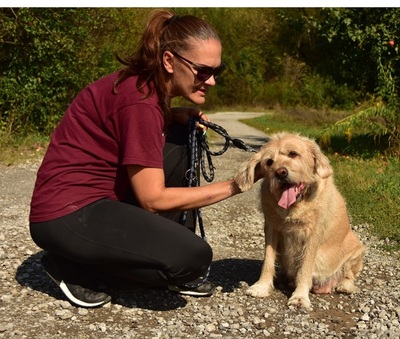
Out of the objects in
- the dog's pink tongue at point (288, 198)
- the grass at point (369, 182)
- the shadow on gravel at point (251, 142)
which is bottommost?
the shadow on gravel at point (251, 142)

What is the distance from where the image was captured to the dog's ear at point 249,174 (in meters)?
3.77

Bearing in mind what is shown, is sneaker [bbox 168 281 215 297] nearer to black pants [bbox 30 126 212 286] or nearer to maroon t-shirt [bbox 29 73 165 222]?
black pants [bbox 30 126 212 286]

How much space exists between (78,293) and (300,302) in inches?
59.2

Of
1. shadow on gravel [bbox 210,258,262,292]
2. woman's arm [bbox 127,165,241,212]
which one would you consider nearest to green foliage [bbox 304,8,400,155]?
shadow on gravel [bbox 210,258,262,292]

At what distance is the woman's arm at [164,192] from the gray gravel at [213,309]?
74cm

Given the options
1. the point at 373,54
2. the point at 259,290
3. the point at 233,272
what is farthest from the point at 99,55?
the point at 259,290

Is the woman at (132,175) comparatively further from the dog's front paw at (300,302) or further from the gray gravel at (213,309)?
the dog's front paw at (300,302)

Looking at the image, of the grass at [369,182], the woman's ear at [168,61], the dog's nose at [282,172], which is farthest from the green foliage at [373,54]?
the woman's ear at [168,61]

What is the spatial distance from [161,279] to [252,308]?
0.72 meters

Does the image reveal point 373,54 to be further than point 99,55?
No

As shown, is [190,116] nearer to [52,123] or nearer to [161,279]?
[161,279]

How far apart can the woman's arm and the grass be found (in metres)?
2.39

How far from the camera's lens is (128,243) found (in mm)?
3594

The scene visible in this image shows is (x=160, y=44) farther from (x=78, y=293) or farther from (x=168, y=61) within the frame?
(x=78, y=293)
